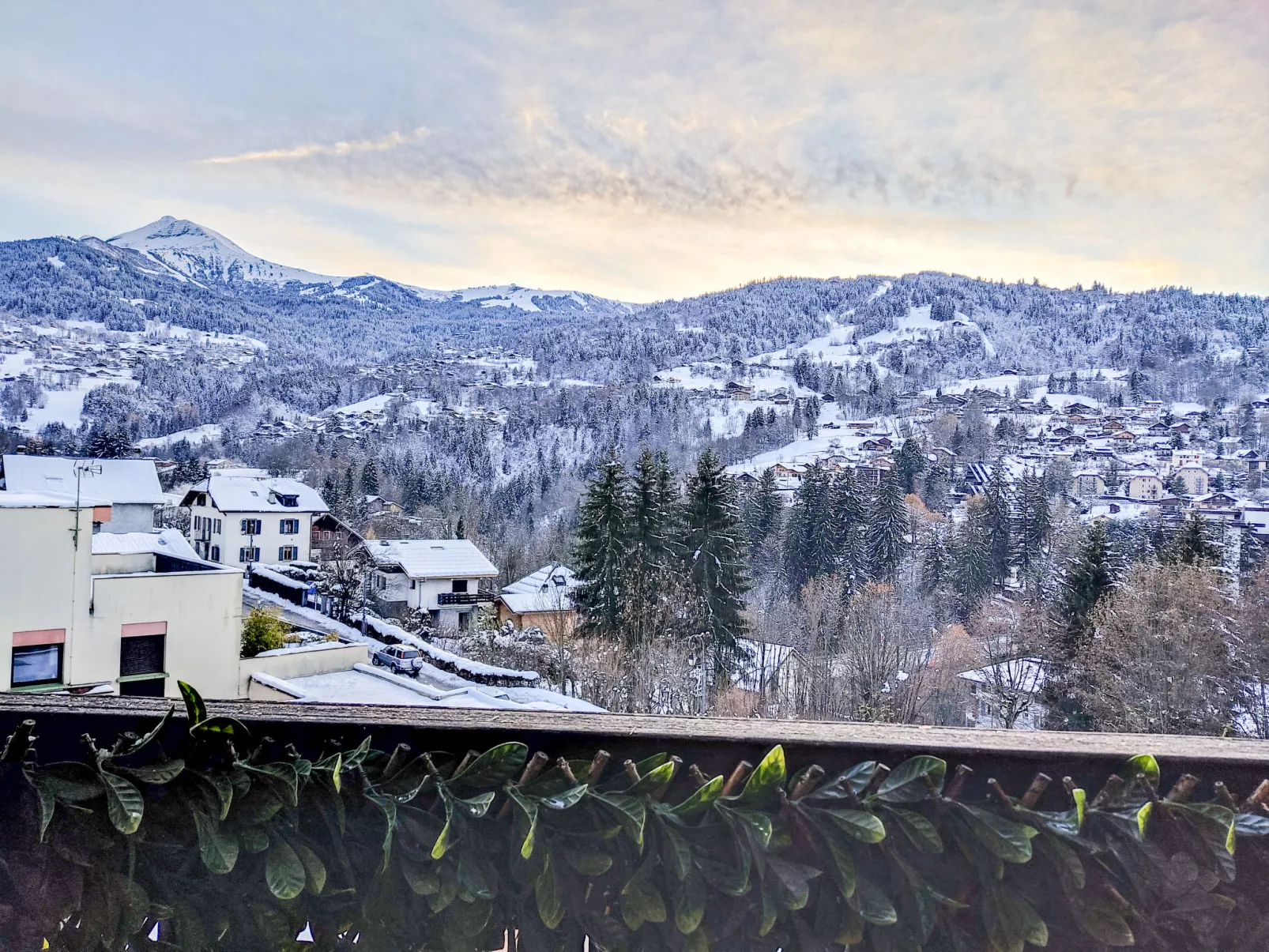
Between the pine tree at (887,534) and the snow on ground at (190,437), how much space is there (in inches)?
1801

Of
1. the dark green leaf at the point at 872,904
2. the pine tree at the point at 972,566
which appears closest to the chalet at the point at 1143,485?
the pine tree at the point at 972,566

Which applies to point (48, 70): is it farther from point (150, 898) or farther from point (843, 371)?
point (843, 371)

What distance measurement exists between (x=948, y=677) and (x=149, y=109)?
16.4 m

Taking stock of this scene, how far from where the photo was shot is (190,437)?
2194 inches

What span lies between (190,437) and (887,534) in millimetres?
51187

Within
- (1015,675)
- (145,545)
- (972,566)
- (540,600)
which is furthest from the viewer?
(972,566)

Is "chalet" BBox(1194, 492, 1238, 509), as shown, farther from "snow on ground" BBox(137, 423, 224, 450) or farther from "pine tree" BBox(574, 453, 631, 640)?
"snow on ground" BBox(137, 423, 224, 450)

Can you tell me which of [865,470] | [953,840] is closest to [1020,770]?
[953,840]

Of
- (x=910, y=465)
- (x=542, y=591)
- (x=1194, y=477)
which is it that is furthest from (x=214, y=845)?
(x=1194, y=477)

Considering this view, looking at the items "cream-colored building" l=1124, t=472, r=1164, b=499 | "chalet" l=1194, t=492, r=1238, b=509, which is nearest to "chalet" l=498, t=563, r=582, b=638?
"chalet" l=1194, t=492, r=1238, b=509

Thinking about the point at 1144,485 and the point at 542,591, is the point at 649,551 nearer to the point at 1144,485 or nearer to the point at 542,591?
the point at 542,591

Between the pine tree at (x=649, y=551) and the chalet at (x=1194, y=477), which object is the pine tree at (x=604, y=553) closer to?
the pine tree at (x=649, y=551)

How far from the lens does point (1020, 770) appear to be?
33.4 inches

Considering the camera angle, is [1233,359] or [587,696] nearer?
[587,696]
